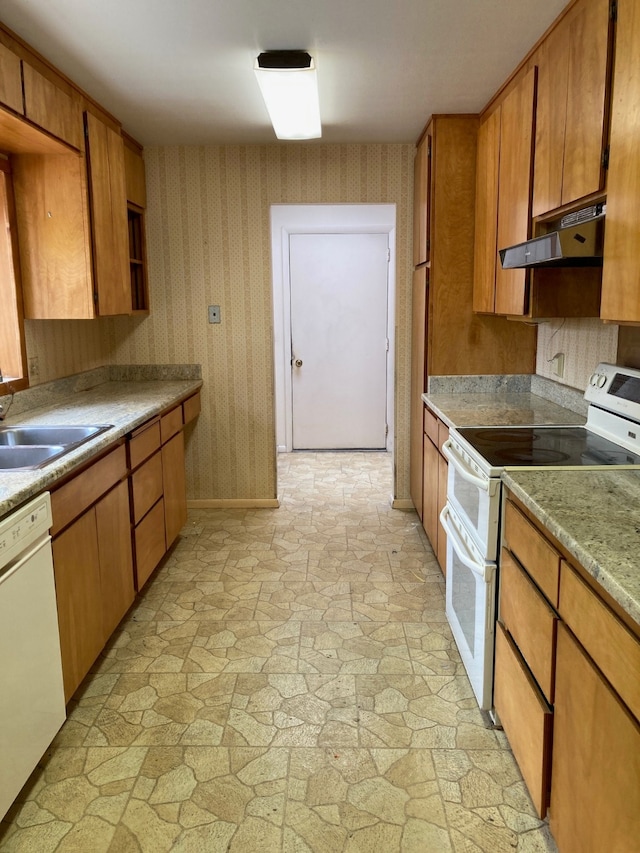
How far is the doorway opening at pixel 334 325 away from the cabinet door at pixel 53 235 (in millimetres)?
→ 2728

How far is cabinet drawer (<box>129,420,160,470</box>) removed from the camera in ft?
9.16

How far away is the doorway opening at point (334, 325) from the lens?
5617 mm

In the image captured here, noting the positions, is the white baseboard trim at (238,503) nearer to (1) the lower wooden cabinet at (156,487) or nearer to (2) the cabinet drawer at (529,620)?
(1) the lower wooden cabinet at (156,487)

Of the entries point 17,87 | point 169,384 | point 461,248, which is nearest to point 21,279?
point 17,87

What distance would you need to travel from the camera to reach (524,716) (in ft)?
5.65

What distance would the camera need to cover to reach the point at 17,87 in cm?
229

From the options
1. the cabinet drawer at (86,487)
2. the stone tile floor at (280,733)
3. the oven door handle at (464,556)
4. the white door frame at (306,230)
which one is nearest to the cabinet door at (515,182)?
the oven door handle at (464,556)

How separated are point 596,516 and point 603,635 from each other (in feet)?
1.16

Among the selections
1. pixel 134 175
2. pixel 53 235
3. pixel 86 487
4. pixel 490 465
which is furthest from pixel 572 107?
pixel 134 175

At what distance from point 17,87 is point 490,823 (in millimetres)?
2846

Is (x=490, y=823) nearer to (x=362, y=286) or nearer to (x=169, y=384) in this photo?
(x=169, y=384)

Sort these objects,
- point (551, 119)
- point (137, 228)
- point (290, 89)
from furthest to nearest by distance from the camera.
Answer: point (137, 228) → point (290, 89) → point (551, 119)

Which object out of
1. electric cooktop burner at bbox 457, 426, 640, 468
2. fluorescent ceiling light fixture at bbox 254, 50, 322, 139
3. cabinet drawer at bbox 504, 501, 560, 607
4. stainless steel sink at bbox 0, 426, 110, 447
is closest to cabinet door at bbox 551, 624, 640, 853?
cabinet drawer at bbox 504, 501, 560, 607

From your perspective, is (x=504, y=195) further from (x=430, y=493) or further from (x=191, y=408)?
(x=191, y=408)
